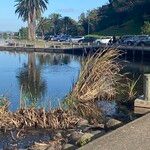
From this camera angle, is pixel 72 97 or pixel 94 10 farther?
pixel 94 10

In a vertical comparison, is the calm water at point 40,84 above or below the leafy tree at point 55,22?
below

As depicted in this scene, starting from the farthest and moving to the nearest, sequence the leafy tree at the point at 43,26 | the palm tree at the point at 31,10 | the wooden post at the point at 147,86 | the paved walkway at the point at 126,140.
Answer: the leafy tree at the point at 43,26 < the palm tree at the point at 31,10 < the wooden post at the point at 147,86 < the paved walkway at the point at 126,140

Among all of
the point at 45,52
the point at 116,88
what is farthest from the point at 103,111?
the point at 45,52

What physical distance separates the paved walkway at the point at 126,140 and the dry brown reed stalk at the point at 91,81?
6.63 metres

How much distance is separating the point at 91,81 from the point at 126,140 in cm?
786

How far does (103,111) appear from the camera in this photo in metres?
18.2

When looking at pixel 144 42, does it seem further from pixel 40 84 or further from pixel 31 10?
pixel 31 10

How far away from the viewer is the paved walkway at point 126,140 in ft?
30.1

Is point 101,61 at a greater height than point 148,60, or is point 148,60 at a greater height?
point 101,61

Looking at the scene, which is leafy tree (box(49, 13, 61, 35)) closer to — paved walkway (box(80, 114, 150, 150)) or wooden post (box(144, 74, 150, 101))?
wooden post (box(144, 74, 150, 101))

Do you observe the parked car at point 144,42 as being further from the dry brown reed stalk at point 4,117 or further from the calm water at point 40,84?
the dry brown reed stalk at point 4,117

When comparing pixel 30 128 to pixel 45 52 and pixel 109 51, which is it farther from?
pixel 45 52

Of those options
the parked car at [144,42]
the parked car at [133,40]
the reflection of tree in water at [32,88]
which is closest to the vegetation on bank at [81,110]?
the reflection of tree in water at [32,88]

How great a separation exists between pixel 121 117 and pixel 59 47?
66.7m
